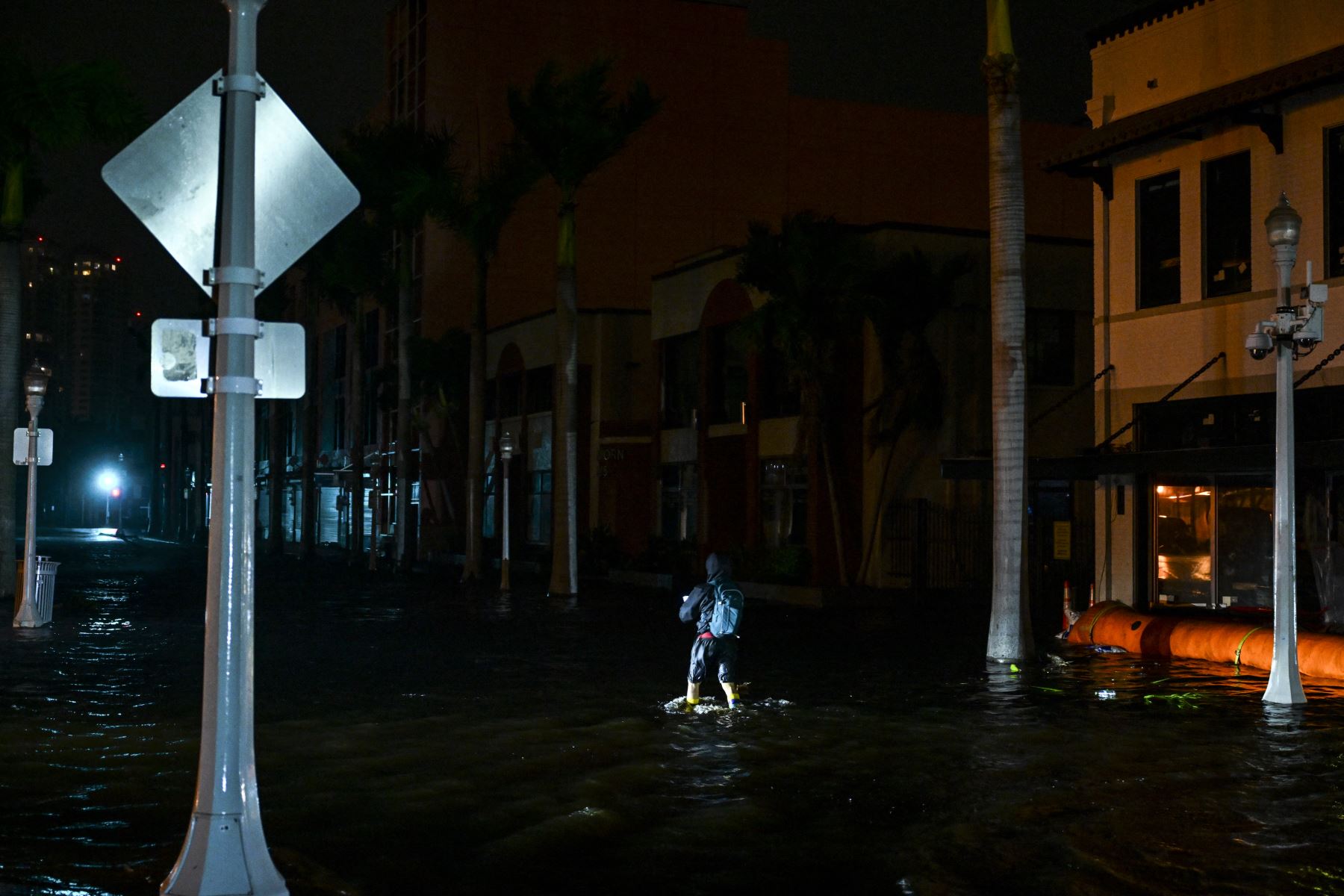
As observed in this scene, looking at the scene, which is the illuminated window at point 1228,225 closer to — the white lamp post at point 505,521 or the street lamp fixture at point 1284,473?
the street lamp fixture at point 1284,473

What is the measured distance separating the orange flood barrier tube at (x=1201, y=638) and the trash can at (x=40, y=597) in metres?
16.2

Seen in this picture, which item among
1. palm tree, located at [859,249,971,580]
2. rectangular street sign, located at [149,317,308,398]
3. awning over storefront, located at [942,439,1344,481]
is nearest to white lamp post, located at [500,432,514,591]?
palm tree, located at [859,249,971,580]

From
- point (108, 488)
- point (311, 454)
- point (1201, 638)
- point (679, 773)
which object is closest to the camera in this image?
point (679, 773)

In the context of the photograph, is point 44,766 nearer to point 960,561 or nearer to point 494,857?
point 494,857

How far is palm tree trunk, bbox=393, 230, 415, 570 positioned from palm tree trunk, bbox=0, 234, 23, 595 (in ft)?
66.5

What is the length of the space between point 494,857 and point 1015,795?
3.83m

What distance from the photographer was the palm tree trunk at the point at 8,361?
2811cm

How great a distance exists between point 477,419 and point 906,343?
44.4ft

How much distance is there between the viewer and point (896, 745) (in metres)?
12.6

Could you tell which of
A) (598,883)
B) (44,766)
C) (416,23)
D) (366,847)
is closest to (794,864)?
(598,883)

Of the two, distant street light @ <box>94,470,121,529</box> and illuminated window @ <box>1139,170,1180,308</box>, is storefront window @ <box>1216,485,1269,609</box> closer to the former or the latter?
illuminated window @ <box>1139,170,1180,308</box>

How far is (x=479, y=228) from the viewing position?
41.7 m

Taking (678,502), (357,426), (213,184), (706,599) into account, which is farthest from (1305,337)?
(357,426)

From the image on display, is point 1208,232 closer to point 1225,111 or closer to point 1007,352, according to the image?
Result: point 1225,111
